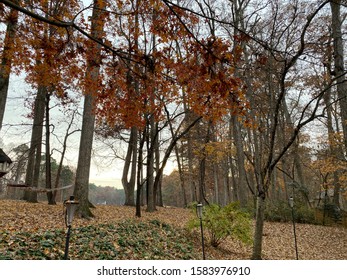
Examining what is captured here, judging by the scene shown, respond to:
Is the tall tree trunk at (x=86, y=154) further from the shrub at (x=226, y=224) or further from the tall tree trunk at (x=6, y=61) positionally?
the shrub at (x=226, y=224)

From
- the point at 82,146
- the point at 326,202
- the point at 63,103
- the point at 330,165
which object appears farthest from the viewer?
the point at 63,103

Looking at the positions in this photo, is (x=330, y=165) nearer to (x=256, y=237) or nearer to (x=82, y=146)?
(x=256, y=237)

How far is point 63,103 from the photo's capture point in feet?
45.2

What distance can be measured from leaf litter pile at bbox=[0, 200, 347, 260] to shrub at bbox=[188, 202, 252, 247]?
15.7 inches

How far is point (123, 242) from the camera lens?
212 inches

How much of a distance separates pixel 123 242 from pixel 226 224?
2.88m

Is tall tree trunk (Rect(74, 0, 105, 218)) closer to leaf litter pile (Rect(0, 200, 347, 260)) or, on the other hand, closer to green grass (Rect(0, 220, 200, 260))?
leaf litter pile (Rect(0, 200, 347, 260))

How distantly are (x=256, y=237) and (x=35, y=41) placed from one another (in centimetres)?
691

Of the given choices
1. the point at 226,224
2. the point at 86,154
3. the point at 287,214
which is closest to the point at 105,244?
the point at 226,224

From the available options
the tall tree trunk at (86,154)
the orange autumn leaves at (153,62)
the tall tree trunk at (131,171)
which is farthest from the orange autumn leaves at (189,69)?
the tall tree trunk at (131,171)

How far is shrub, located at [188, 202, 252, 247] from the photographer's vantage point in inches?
269

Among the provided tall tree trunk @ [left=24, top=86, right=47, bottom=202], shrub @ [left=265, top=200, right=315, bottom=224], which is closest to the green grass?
tall tree trunk @ [left=24, top=86, right=47, bottom=202]

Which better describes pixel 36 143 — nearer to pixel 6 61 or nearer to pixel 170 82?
pixel 6 61
